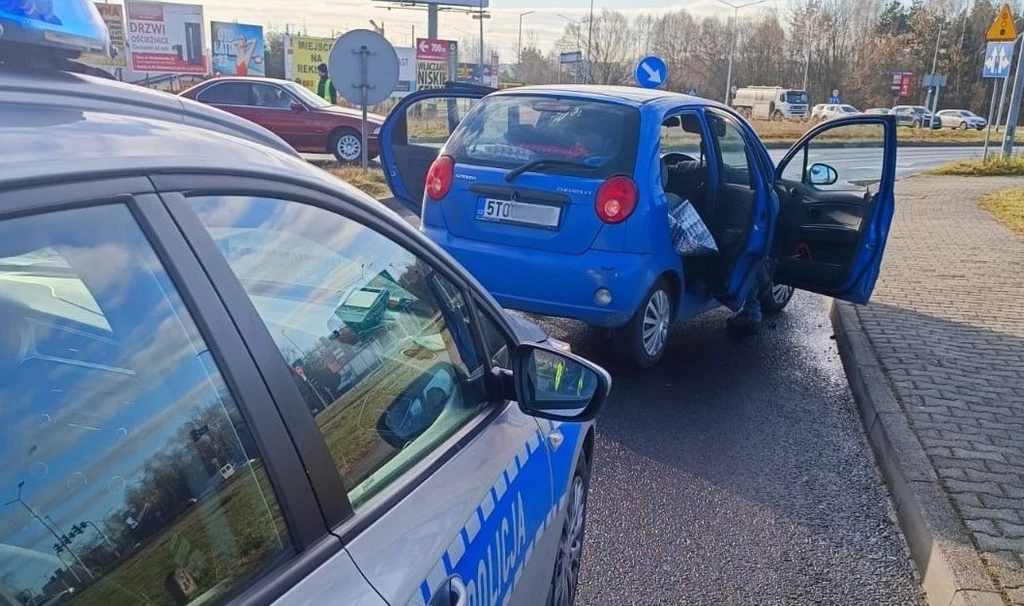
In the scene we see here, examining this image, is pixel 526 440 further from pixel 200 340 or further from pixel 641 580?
pixel 641 580

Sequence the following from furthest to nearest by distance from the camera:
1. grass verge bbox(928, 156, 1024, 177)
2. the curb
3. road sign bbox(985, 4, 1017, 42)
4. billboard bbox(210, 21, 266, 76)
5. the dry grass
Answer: billboard bbox(210, 21, 266, 76) < grass verge bbox(928, 156, 1024, 177) < road sign bbox(985, 4, 1017, 42) < the dry grass < the curb

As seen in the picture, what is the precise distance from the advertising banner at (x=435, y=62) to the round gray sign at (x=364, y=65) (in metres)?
31.0

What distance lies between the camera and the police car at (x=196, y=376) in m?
1.04

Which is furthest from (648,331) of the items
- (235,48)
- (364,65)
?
(235,48)

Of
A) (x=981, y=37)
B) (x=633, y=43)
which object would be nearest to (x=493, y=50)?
(x=633, y=43)

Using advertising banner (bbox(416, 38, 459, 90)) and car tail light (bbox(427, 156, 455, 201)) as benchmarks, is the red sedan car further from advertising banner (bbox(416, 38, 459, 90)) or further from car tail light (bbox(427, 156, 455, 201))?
advertising banner (bbox(416, 38, 459, 90))

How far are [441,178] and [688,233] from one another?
1671 millimetres

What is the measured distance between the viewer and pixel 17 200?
97cm

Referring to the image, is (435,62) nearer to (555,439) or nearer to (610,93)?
(610,93)

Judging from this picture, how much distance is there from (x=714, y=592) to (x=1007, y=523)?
133cm

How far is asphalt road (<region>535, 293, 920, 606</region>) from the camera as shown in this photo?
10.3 feet

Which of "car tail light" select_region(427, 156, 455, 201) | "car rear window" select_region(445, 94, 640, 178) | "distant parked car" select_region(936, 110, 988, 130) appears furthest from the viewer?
"distant parked car" select_region(936, 110, 988, 130)

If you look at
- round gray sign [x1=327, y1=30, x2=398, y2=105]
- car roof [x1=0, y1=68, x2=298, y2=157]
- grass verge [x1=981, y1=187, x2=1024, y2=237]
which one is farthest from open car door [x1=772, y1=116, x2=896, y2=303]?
round gray sign [x1=327, y1=30, x2=398, y2=105]

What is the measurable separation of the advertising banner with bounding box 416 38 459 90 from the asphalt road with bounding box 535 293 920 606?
125ft
